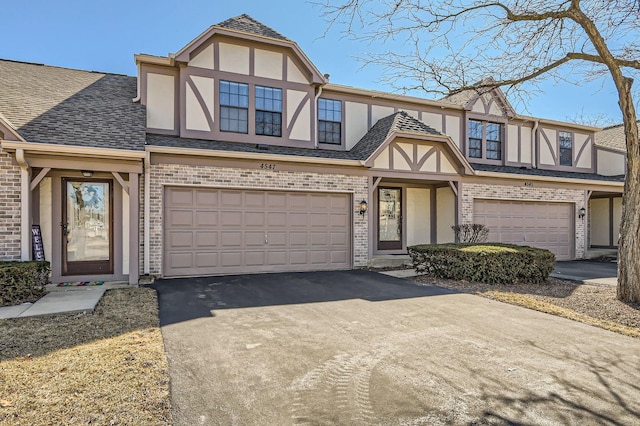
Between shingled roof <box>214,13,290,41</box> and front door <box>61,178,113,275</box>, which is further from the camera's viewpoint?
shingled roof <box>214,13,290,41</box>

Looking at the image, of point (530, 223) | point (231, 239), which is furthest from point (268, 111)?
point (530, 223)

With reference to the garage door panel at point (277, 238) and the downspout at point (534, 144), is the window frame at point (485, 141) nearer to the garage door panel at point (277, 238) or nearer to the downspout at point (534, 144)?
the downspout at point (534, 144)

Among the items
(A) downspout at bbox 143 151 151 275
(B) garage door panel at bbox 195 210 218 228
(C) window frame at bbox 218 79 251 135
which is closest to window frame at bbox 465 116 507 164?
(C) window frame at bbox 218 79 251 135

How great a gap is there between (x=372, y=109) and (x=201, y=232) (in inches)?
287

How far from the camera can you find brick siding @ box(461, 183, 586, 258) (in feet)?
42.8

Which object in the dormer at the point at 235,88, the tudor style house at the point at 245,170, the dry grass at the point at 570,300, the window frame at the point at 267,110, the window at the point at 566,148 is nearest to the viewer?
the dry grass at the point at 570,300

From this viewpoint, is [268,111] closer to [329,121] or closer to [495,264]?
[329,121]

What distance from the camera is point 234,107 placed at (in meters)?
11.0

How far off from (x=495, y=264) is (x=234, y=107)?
8.16 metres

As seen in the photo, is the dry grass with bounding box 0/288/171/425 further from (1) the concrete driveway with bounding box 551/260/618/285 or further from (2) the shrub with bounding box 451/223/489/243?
(1) the concrete driveway with bounding box 551/260/618/285

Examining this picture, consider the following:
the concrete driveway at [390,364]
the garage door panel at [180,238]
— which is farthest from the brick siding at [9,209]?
the concrete driveway at [390,364]

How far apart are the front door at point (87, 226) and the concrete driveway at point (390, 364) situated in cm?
327

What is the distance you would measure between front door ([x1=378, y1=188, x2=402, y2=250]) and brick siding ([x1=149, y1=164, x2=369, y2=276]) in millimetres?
2451

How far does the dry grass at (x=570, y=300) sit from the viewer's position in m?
5.87
